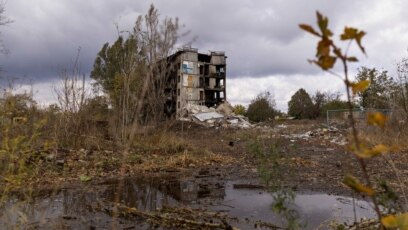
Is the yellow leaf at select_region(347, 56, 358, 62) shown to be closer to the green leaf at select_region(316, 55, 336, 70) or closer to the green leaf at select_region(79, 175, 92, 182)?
the green leaf at select_region(316, 55, 336, 70)

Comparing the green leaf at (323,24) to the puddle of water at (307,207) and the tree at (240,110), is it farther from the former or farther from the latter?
Result: the tree at (240,110)

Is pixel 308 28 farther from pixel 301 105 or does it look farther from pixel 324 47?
pixel 301 105

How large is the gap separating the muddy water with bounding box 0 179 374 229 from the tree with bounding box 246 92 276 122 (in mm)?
39305

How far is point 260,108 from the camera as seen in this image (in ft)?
153

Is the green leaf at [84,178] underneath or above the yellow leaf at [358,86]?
underneath

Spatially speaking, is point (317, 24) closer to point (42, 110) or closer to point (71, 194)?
point (71, 194)

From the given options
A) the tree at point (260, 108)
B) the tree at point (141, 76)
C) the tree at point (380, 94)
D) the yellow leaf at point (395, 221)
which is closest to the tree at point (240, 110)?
the tree at point (260, 108)

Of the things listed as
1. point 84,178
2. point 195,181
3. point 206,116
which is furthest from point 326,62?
point 206,116

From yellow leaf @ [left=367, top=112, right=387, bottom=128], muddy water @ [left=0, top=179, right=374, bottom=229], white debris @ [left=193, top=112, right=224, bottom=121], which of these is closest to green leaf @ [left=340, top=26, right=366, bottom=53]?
yellow leaf @ [left=367, top=112, right=387, bottom=128]

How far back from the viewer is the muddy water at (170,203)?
153 inches

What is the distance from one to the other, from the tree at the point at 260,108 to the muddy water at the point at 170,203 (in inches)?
1547

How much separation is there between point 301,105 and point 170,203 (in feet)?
162

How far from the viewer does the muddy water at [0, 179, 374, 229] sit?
3.90m

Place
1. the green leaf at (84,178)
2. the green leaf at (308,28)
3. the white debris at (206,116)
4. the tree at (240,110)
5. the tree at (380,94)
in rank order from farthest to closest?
the tree at (240,110), the white debris at (206,116), the green leaf at (84,178), the tree at (380,94), the green leaf at (308,28)
